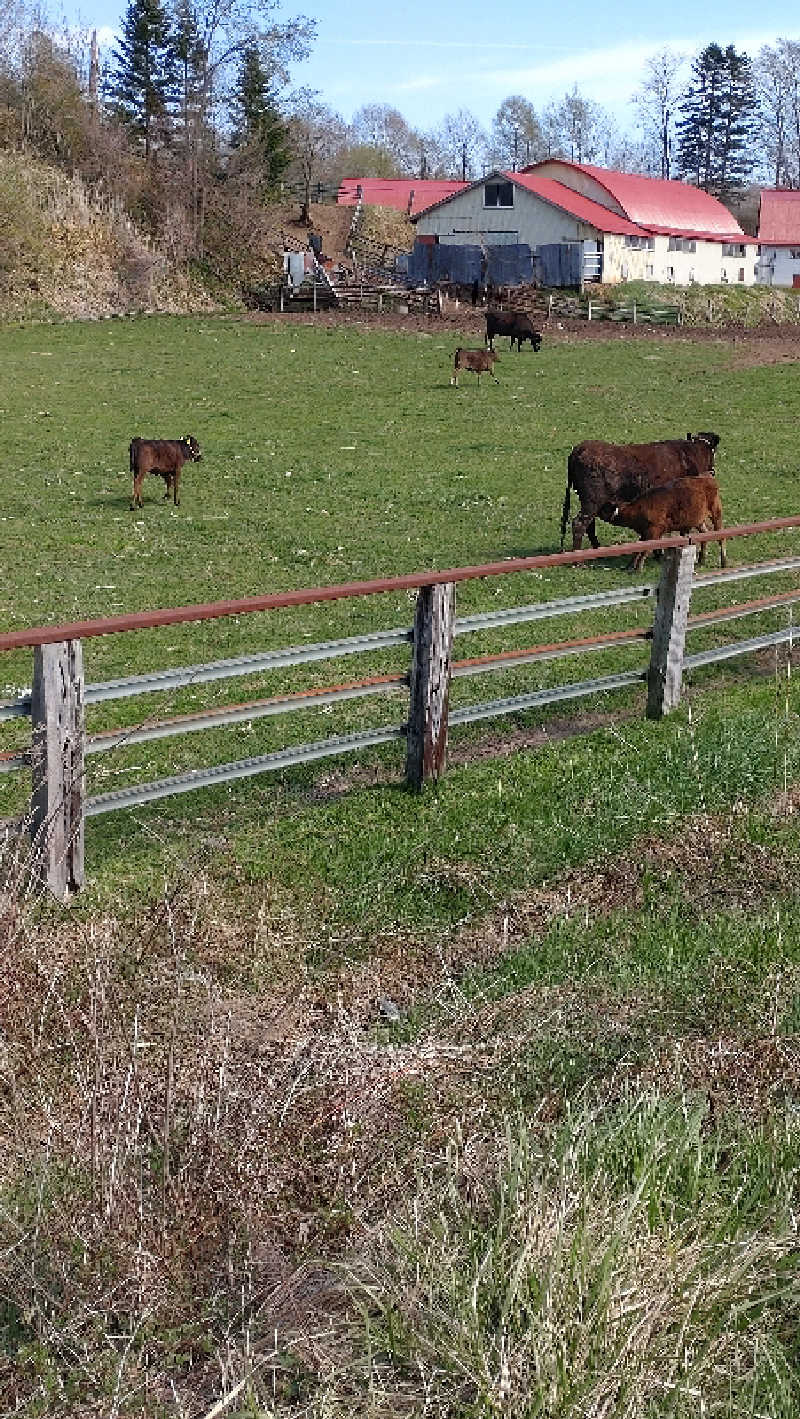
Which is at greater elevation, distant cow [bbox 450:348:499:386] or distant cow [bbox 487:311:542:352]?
distant cow [bbox 487:311:542:352]

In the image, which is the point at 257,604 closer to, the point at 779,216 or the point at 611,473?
the point at 611,473

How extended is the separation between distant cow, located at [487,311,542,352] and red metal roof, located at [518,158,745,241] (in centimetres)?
2384

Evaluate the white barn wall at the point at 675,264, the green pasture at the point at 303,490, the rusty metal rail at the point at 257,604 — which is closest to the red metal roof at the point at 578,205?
the white barn wall at the point at 675,264

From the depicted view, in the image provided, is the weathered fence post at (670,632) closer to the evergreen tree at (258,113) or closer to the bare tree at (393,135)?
the evergreen tree at (258,113)

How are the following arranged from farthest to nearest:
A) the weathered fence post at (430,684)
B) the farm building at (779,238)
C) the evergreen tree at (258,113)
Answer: the farm building at (779,238)
the evergreen tree at (258,113)
the weathered fence post at (430,684)

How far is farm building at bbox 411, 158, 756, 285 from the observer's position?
48.8 metres

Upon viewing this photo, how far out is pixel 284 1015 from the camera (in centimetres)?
421

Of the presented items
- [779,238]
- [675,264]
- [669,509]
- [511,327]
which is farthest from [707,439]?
[779,238]

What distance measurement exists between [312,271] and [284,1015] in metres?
41.1

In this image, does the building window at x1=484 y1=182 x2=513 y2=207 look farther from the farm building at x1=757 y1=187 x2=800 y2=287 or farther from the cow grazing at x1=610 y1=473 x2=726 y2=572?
the cow grazing at x1=610 y1=473 x2=726 y2=572

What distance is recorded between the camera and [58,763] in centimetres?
543

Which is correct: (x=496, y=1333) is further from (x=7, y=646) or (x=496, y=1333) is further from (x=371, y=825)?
(x=371, y=825)

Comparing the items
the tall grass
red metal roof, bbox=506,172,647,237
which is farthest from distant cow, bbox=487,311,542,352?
the tall grass

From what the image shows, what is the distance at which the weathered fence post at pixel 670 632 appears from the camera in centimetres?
802
